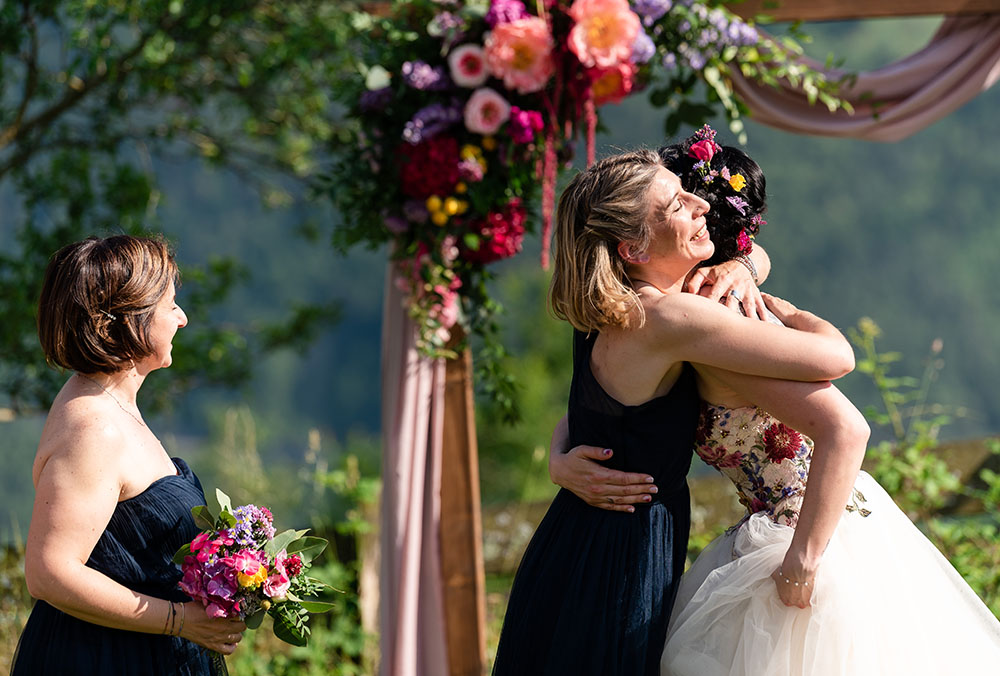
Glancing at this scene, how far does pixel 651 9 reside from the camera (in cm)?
337

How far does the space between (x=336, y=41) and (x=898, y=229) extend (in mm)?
19764

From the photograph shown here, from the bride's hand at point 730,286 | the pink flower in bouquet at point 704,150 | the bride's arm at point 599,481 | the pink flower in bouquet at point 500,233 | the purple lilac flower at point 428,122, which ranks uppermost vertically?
the purple lilac flower at point 428,122

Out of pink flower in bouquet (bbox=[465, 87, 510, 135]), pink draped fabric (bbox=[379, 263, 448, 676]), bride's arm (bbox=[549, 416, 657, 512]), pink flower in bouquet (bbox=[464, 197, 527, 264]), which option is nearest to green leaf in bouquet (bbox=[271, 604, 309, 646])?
bride's arm (bbox=[549, 416, 657, 512])

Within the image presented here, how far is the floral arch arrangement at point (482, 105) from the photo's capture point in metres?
3.30

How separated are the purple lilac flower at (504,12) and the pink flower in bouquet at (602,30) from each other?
172 mm

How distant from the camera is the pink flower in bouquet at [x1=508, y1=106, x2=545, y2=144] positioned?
10.9 ft

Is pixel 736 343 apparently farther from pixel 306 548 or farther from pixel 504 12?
pixel 504 12

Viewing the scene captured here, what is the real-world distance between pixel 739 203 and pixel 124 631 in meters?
1.60

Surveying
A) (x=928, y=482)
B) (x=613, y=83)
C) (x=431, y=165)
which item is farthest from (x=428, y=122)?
(x=928, y=482)

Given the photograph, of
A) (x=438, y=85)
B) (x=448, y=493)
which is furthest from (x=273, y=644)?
(x=438, y=85)

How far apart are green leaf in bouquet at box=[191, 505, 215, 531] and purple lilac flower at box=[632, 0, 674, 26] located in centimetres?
223

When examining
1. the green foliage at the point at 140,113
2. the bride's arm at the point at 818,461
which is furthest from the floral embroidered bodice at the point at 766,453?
the green foliage at the point at 140,113

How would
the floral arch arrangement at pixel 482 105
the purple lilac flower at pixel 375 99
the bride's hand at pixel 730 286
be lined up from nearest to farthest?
the bride's hand at pixel 730 286 → the floral arch arrangement at pixel 482 105 → the purple lilac flower at pixel 375 99

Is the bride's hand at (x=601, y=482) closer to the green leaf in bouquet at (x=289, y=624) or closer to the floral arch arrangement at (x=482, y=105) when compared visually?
the green leaf in bouquet at (x=289, y=624)
